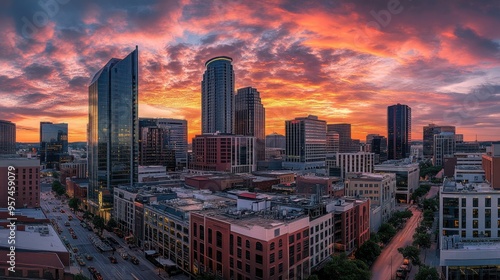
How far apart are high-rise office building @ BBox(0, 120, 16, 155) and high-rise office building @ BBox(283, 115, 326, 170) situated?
105 meters

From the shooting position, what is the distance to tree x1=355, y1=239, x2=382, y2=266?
5169 centimetres

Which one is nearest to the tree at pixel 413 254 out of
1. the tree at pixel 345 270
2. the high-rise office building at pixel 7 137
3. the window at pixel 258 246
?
the tree at pixel 345 270

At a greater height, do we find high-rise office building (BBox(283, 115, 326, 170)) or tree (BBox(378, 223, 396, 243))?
high-rise office building (BBox(283, 115, 326, 170))

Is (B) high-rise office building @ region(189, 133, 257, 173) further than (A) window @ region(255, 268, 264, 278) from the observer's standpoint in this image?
Yes

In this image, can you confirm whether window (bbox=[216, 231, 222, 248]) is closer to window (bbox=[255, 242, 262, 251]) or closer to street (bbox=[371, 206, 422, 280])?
window (bbox=[255, 242, 262, 251])

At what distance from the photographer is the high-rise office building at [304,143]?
160 meters

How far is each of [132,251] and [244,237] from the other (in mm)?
30585

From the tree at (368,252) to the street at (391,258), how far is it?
4.33ft

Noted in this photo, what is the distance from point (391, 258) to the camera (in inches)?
2165

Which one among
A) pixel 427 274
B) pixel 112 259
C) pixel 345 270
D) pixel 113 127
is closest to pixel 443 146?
pixel 113 127

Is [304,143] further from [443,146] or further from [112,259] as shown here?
[112,259]

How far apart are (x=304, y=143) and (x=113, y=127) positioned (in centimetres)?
8983

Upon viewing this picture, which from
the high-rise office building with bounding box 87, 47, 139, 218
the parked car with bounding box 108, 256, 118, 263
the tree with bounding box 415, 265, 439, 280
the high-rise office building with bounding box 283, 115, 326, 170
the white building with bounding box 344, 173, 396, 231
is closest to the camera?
the tree with bounding box 415, 265, 439, 280

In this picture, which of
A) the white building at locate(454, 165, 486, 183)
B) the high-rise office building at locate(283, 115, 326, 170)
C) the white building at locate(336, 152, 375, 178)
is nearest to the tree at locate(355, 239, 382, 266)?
the white building at locate(454, 165, 486, 183)
